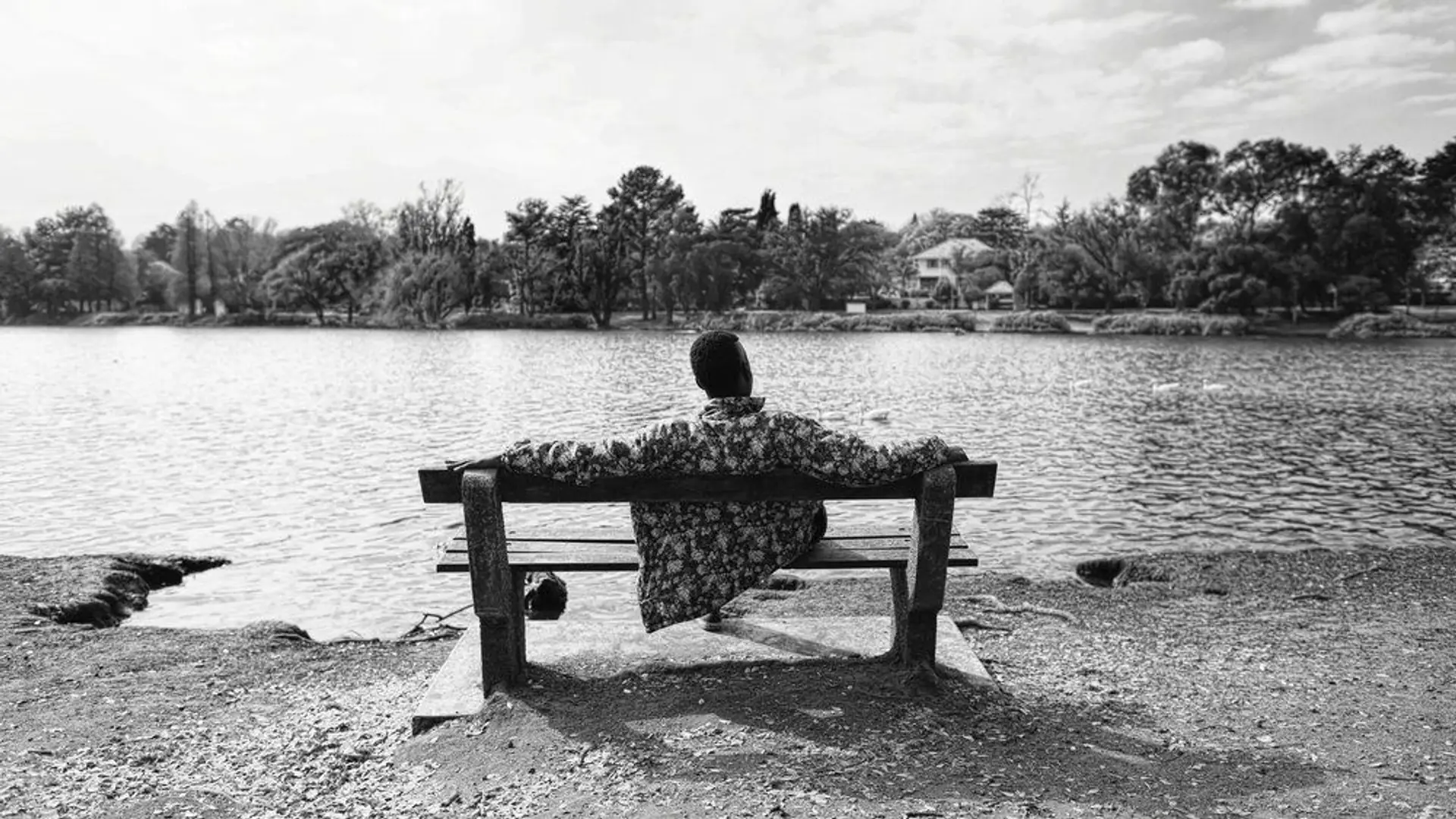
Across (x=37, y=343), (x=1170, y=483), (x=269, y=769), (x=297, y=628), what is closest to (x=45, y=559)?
(x=297, y=628)

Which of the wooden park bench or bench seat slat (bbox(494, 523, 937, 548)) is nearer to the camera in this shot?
the wooden park bench

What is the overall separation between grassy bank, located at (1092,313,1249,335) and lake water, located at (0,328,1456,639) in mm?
23340

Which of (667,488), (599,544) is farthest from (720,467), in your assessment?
(599,544)

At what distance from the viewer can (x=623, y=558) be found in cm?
535

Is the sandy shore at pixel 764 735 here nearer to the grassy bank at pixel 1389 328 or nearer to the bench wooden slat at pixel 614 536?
the bench wooden slat at pixel 614 536

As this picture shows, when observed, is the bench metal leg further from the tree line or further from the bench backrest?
the tree line

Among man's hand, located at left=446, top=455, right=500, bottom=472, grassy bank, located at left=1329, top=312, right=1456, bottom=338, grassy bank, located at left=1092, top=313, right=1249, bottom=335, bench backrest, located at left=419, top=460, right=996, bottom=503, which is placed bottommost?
grassy bank, located at left=1329, top=312, right=1456, bottom=338

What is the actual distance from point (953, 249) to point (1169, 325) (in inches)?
1963

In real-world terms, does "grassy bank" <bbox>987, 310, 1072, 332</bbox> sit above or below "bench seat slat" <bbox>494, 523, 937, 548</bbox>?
below

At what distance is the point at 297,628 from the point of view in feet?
27.5

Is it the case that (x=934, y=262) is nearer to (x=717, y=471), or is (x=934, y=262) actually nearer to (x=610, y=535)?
(x=610, y=535)

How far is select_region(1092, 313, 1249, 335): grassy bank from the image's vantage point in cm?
7550

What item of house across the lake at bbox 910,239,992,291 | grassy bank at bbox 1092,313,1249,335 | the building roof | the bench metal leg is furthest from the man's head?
house across the lake at bbox 910,239,992,291

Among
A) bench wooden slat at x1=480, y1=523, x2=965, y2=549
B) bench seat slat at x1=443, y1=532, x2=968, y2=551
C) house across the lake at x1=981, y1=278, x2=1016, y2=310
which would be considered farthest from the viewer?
house across the lake at x1=981, y1=278, x2=1016, y2=310
